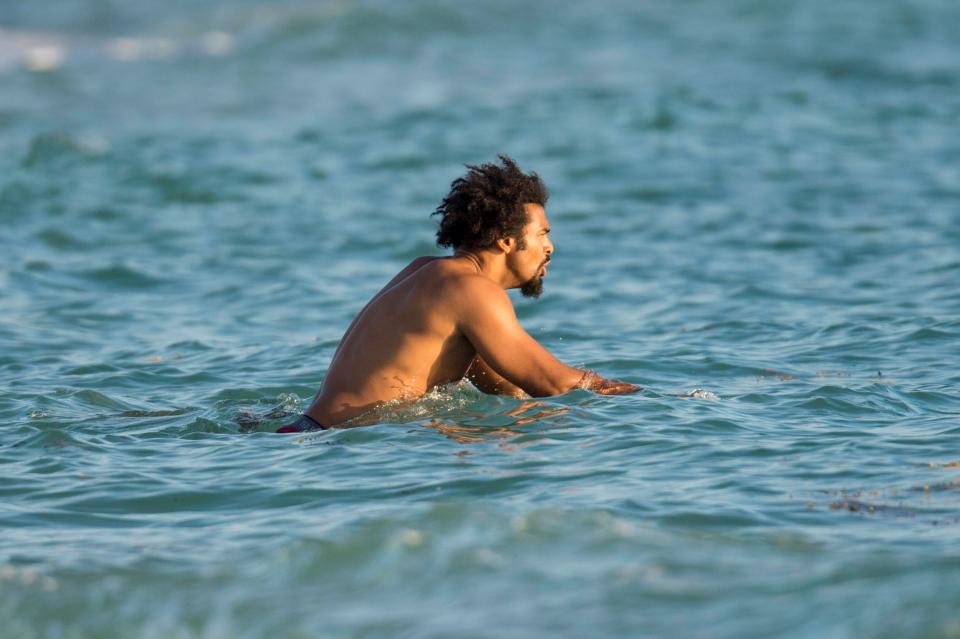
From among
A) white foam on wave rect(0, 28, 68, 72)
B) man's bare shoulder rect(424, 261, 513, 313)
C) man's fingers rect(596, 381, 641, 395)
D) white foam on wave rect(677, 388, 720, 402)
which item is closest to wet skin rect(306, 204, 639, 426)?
man's bare shoulder rect(424, 261, 513, 313)

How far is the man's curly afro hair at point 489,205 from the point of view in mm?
7129

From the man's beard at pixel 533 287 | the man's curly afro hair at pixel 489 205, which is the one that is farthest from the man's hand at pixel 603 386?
the man's curly afro hair at pixel 489 205

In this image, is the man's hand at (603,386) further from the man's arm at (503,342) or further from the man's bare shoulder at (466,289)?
the man's bare shoulder at (466,289)

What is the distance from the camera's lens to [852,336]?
9672mm

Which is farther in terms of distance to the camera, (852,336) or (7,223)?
(7,223)

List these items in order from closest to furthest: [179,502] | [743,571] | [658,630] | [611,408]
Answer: [658,630], [743,571], [179,502], [611,408]

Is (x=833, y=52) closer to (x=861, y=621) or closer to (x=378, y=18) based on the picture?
(x=378, y=18)

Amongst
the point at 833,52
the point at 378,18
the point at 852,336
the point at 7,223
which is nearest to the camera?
the point at 852,336

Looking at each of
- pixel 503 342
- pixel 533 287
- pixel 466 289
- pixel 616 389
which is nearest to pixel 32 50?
pixel 533 287

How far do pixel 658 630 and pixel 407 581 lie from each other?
3.57ft

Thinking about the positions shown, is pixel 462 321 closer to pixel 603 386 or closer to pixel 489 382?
pixel 489 382

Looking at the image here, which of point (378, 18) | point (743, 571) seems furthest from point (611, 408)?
point (378, 18)

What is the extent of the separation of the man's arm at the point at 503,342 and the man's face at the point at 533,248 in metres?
0.33

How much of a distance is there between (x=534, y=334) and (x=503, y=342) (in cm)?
354
